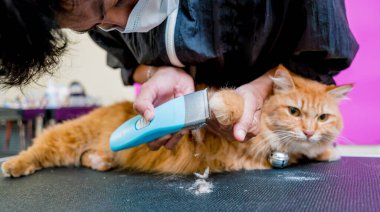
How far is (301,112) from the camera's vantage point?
115cm

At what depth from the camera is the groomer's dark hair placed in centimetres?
55

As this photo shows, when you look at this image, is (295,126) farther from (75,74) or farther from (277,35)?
(75,74)

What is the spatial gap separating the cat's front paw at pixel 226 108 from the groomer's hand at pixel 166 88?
0.38 ft

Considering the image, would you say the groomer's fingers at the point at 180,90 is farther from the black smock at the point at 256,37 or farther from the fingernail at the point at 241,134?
the fingernail at the point at 241,134

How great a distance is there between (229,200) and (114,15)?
0.56m

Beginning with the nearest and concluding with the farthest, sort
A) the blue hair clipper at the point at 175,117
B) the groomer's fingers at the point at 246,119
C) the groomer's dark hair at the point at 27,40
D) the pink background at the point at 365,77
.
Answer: the groomer's dark hair at the point at 27,40 → the blue hair clipper at the point at 175,117 → the groomer's fingers at the point at 246,119 → the pink background at the point at 365,77

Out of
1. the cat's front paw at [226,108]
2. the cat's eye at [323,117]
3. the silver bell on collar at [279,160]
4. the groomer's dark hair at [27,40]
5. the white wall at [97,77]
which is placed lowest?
the white wall at [97,77]

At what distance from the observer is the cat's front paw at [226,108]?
3.12 ft

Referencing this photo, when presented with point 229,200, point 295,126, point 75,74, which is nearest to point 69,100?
point 75,74

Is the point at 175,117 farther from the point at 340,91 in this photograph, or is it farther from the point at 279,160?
the point at 340,91

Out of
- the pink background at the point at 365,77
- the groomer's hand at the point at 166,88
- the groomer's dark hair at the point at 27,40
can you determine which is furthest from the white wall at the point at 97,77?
the groomer's dark hair at the point at 27,40

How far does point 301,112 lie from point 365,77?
770 mm

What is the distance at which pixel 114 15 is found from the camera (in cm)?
90

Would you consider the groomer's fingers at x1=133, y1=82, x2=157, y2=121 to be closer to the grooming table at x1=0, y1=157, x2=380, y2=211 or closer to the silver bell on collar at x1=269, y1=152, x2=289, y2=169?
the grooming table at x1=0, y1=157, x2=380, y2=211
